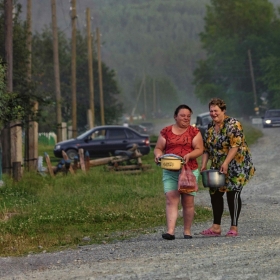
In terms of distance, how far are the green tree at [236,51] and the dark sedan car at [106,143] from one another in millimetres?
74936

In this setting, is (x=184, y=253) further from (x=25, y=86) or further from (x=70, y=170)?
(x=25, y=86)

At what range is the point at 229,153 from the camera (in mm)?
12859

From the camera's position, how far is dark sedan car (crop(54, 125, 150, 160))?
41366mm

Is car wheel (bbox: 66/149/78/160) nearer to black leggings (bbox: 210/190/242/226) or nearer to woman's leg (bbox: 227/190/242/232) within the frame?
black leggings (bbox: 210/190/242/226)

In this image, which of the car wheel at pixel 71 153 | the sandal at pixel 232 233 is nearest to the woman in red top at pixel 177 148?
the sandal at pixel 232 233

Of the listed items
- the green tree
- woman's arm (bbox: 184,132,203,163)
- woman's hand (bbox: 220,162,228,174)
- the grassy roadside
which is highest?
the green tree

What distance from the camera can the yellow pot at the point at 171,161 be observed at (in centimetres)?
1268

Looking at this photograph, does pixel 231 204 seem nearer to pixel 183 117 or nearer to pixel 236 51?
pixel 183 117

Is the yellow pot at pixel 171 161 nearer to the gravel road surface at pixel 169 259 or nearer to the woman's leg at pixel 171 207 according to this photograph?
the woman's leg at pixel 171 207

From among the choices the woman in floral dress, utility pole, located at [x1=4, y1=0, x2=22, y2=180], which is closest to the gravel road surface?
the woman in floral dress

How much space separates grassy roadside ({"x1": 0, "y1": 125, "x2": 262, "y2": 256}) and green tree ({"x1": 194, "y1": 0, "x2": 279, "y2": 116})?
92175 mm

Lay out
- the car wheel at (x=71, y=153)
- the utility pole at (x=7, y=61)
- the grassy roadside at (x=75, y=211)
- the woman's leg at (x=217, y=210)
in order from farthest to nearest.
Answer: the car wheel at (x=71, y=153)
the utility pole at (x=7, y=61)
the grassy roadside at (x=75, y=211)
the woman's leg at (x=217, y=210)

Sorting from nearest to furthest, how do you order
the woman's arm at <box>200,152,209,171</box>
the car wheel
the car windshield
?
the woman's arm at <box>200,152,209,171</box>
the car wheel
the car windshield

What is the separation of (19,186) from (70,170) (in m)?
4.88
